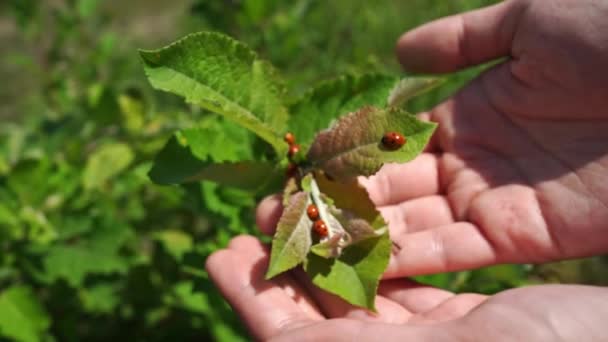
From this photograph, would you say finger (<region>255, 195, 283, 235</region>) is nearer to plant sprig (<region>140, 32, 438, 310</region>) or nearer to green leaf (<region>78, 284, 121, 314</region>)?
plant sprig (<region>140, 32, 438, 310</region>)

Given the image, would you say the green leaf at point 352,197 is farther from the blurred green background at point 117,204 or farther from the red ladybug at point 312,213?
the blurred green background at point 117,204

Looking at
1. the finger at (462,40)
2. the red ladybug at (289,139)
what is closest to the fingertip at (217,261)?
the red ladybug at (289,139)

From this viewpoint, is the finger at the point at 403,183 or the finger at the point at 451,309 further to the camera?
the finger at the point at 403,183

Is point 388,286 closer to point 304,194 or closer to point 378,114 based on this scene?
point 304,194

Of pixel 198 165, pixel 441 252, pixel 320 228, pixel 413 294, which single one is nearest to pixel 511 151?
pixel 441 252

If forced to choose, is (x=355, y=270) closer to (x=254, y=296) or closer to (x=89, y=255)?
(x=254, y=296)

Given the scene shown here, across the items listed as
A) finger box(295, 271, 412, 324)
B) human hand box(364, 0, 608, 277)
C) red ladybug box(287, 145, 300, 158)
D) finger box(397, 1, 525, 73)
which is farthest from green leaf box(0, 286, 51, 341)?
finger box(397, 1, 525, 73)
